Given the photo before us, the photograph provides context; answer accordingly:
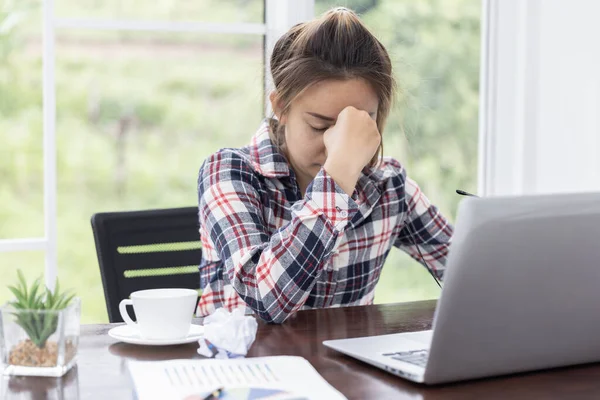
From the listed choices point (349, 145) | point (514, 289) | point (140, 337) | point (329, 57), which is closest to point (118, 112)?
point (329, 57)

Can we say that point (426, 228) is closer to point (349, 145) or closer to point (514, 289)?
point (349, 145)

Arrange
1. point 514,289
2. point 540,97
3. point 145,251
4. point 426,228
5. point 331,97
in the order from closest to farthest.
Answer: point 514,289 < point 331,97 < point 145,251 < point 426,228 < point 540,97

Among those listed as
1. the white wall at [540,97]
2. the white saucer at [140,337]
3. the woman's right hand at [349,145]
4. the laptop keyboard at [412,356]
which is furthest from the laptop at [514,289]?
the white wall at [540,97]

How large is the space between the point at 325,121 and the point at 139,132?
Result: 920mm

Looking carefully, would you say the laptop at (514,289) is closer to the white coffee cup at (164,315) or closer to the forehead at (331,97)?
the white coffee cup at (164,315)

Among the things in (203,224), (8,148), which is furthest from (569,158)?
(8,148)

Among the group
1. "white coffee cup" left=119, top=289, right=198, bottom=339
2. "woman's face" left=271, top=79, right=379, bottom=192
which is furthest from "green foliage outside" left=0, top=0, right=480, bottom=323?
"white coffee cup" left=119, top=289, right=198, bottom=339

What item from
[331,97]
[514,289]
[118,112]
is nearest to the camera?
[514,289]

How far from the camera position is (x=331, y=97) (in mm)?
1481

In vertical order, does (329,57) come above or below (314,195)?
above

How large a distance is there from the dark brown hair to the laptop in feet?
2.22

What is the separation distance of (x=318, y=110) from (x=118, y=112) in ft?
3.05

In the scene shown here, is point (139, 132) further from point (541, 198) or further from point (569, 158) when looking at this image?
point (541, 198)

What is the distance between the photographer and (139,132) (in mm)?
2262
